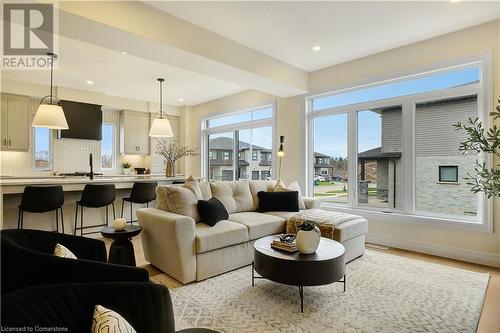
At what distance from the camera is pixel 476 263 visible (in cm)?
342

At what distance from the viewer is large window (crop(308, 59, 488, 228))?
11.9 ft

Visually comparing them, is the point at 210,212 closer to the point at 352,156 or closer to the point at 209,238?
the point at 209,238

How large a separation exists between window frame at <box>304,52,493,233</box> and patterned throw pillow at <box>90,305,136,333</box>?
4.05 m

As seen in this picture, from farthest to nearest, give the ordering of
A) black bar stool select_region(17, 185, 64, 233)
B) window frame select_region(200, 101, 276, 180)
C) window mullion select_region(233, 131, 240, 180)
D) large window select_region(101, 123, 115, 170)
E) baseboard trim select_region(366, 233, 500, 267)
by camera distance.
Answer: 1. large window select_region(101, 123, 115, 170)
2. window mullion select_region(233, 131, 240, 180)
3. window frame select_region(200, 101, 276, 180)
4. black bar stool select_region(17, 185, 64, 233)
5. baseboard trim select_region(366, 233, 500, 267)

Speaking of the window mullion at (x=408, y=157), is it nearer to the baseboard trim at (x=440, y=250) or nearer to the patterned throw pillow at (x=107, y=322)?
the baseboard trim at (x=440, y=250)

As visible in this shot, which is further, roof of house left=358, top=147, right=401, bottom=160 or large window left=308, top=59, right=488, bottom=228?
roof of house left=358, top=147, right=401, bottom=160

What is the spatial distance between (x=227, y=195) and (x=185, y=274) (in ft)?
4.73

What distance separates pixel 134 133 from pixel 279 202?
4866 mm

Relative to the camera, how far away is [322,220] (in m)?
3.36

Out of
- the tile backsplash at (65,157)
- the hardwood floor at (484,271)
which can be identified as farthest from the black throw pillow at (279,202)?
Result: the tile backsplash at (65,157)

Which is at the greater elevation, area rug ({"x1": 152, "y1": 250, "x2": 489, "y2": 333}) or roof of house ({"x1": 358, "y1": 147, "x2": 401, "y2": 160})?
roof of house ({"x1": 358, "y1": 147, "x2": 401, "y2": 160})

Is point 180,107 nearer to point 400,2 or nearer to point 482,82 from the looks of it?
point 400,2

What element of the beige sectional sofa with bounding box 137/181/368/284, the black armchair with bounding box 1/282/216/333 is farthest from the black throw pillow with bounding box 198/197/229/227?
the black armchair with bounding box 1/282/216/333

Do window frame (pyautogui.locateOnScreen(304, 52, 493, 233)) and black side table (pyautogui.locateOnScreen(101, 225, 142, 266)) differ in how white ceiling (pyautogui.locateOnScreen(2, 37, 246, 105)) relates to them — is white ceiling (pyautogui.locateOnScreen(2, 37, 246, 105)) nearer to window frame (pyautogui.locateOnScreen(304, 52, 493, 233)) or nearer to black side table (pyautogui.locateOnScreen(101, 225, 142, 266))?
window frame (pyautogui.locateOnScreen(304, 52, 493, 233))
